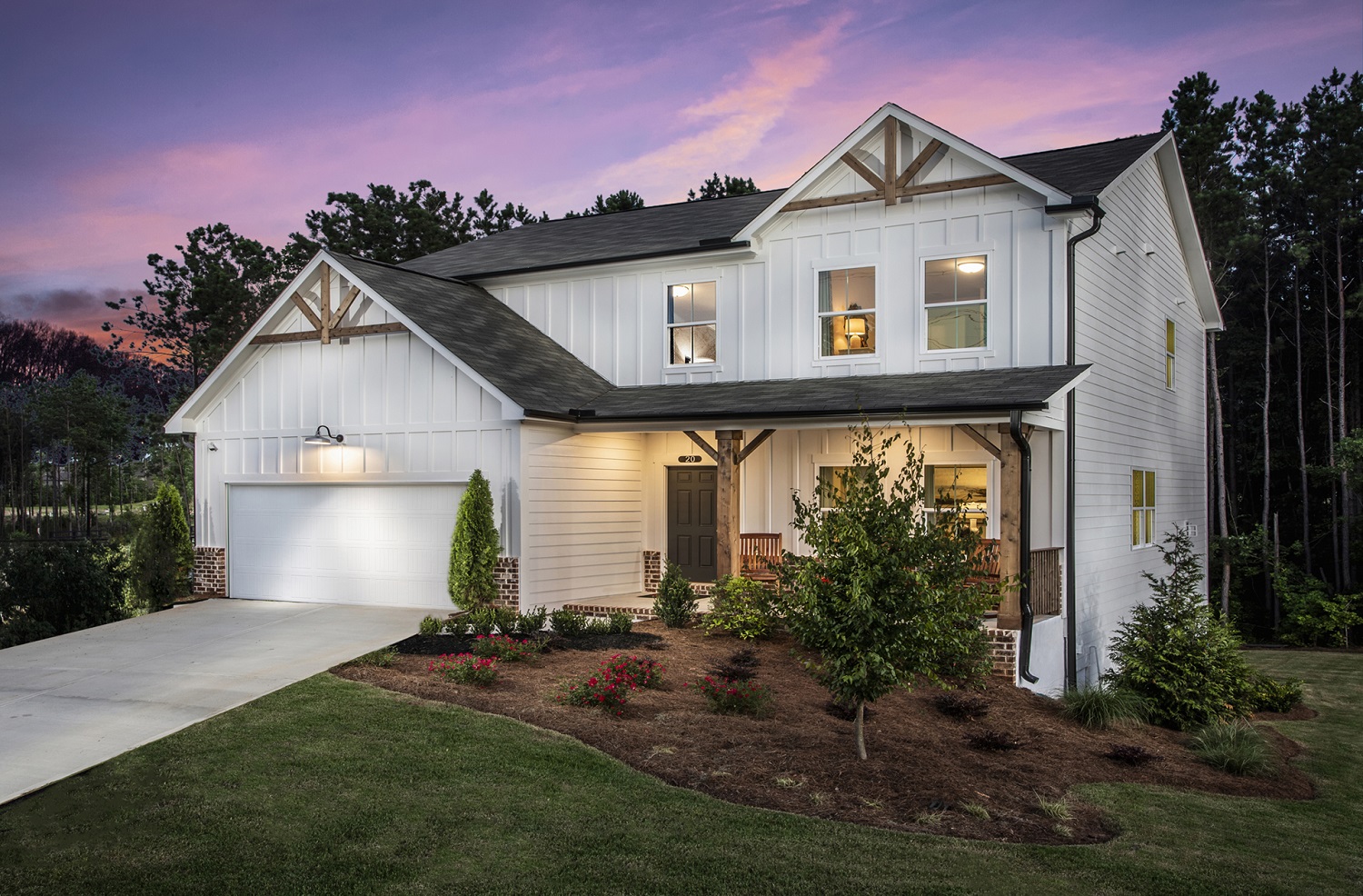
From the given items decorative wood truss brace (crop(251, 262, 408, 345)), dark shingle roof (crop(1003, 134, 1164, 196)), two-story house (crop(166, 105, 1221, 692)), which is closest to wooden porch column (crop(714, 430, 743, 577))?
two-story house (crop(166, 105, 1221, 692))

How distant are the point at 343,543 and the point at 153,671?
16.0ft

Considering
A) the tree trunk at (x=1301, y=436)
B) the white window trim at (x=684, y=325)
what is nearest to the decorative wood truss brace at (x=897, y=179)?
the white window trim at (x=684, y=325)

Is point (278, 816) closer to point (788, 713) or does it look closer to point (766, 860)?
point (766, 860)

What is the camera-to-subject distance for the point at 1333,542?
27797 mm

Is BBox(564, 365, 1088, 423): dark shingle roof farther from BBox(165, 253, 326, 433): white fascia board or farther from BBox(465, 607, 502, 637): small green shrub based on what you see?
BBox(165, 253, 326, 433): white fascia board

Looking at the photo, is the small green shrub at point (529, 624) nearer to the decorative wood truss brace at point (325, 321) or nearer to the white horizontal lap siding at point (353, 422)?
the white horizontal lap siding at point (353, 422)

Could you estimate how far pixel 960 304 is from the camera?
46.3 ft

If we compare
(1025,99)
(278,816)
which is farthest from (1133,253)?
(278,816)

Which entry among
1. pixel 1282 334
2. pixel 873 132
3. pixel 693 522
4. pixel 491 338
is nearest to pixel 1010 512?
pixel 873 132

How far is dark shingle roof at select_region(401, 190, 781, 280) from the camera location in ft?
55.0

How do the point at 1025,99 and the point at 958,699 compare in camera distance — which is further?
the point at 1025,99

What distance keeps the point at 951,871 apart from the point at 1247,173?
30.5 meters

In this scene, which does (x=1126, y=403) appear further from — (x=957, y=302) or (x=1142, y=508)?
(x=957, y=302)

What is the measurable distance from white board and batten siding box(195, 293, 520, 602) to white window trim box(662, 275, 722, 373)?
3298mm
